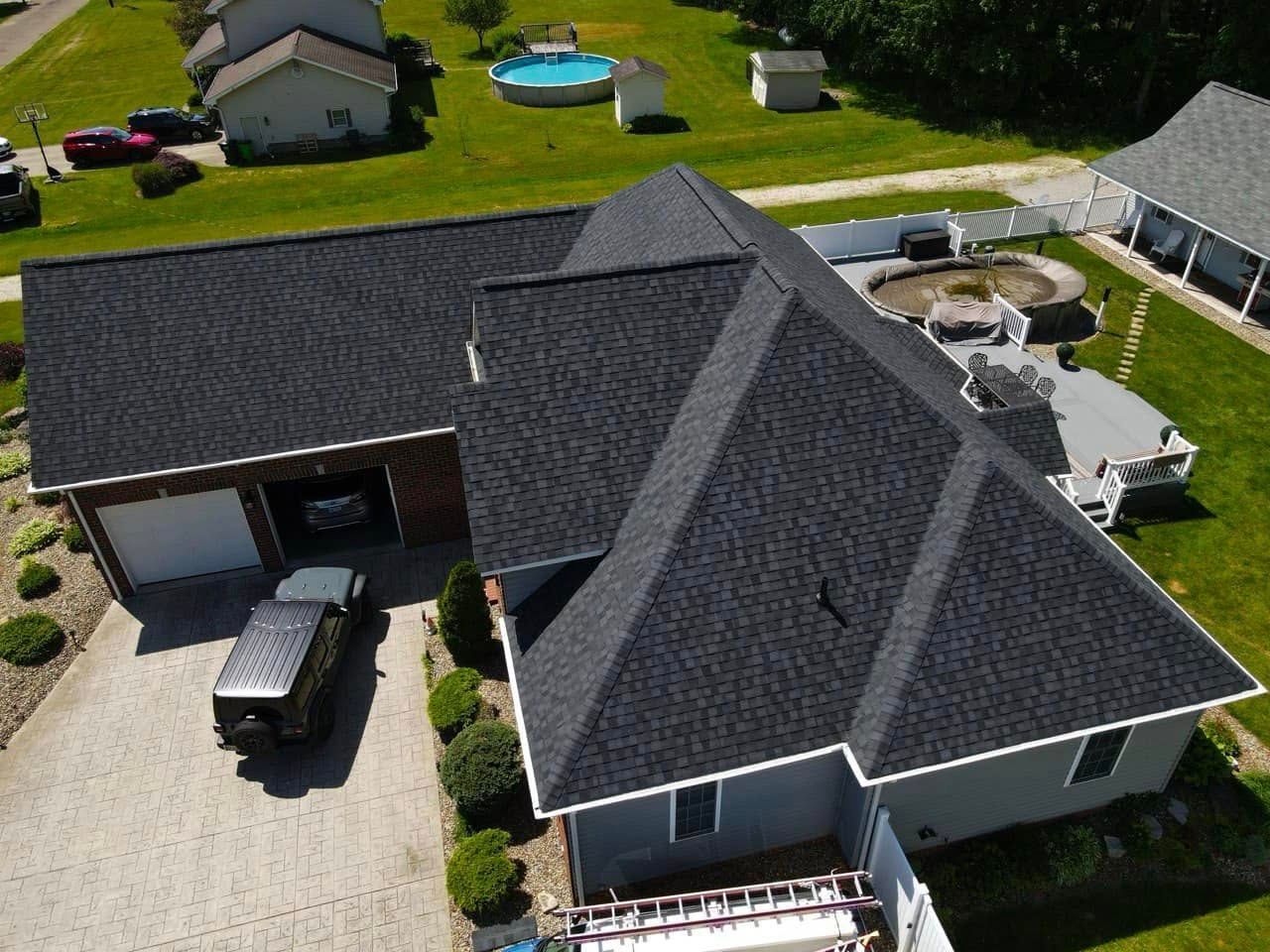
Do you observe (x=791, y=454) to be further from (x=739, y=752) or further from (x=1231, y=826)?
(x=1231, y=826)

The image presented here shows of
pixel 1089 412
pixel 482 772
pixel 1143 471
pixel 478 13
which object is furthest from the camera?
pixel 478 13

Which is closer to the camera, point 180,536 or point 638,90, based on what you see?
point 180,536

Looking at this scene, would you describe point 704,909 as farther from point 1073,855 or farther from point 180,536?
point 180,536

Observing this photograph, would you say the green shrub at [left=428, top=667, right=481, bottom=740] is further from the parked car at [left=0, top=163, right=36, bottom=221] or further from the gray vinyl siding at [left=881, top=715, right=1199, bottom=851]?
the parked car at [left=0, top=163, right=36, bottom=221]

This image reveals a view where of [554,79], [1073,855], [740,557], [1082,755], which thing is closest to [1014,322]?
[1082,755]

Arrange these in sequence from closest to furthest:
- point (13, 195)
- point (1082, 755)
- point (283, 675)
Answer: point (1082, 755) → point (283, 675) → point (13, 195)

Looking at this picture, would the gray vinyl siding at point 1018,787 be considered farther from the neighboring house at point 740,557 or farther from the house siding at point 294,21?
the house siding at point 294,21

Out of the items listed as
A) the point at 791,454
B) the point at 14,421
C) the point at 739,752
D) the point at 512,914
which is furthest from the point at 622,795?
the point at 14,421

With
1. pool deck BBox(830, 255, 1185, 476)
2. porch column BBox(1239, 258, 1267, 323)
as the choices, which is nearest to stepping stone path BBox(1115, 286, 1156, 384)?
pool deck BBox(830, 255, 1185, 476)

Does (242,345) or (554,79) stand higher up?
(242,345)
